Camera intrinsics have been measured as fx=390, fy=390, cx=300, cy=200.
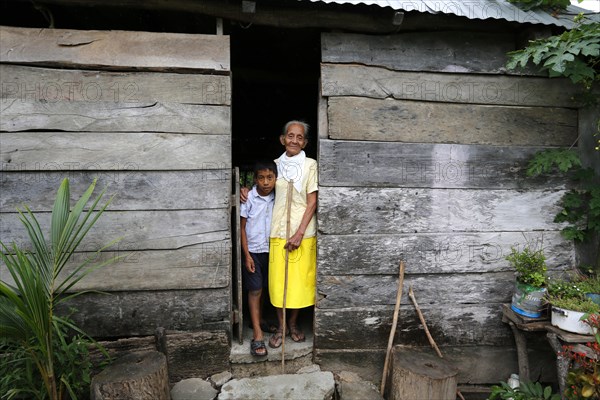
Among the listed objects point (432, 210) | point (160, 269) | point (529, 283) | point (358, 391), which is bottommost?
point (358, 391)

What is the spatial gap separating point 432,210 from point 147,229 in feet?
7.54

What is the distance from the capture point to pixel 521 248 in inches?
130

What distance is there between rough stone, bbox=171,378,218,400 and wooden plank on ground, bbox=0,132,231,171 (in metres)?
1.72

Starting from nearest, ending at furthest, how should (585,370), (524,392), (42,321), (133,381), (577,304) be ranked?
(42,321) < (133,381) < (585,370) < (577,304) < (524,392)

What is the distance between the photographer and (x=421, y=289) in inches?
130

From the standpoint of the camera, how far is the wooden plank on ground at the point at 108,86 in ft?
9.30

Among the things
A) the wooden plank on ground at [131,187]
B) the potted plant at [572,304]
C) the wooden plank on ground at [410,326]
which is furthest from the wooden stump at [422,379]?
the wooden plank on ground at [131,187]

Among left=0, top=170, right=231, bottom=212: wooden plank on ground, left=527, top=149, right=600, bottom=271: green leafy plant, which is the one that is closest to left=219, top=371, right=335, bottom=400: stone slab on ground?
left=0, top=170, right=231, bottom=212: wooden plank on ground

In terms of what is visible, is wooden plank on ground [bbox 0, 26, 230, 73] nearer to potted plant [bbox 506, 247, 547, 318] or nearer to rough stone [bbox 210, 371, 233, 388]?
rough stone [bbox 210, 371, 233, 388]

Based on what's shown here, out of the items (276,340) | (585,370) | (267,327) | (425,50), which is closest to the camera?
(585,370)

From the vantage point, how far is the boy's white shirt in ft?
11.2

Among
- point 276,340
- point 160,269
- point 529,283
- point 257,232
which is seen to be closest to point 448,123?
point 529,283

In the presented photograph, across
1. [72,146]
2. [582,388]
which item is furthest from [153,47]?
[582,388]

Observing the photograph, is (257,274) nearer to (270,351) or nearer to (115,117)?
(270,351)
